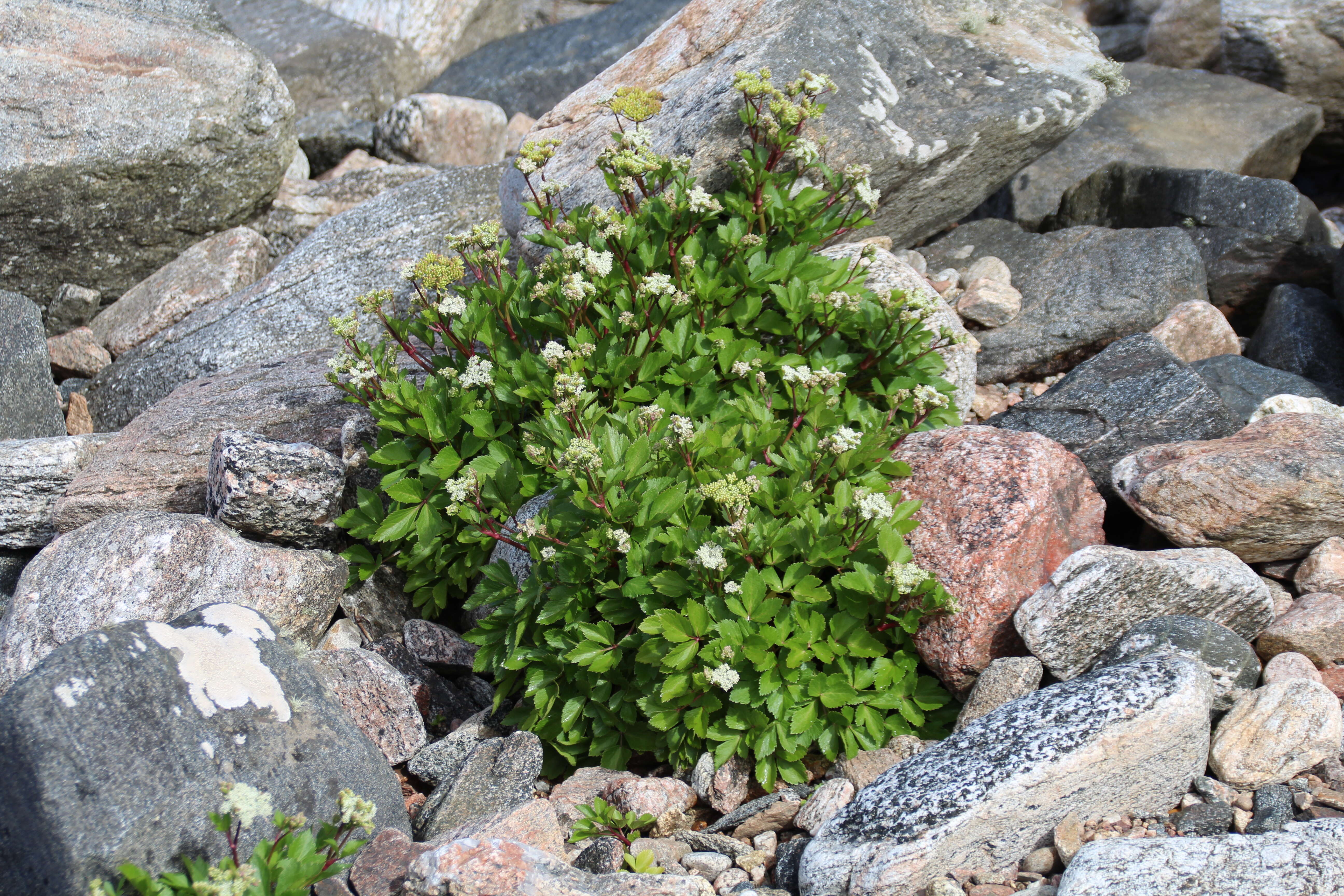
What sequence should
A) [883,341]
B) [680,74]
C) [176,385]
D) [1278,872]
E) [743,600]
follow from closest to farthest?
[1278,872] → [743,600] → [883,341] → [680,74] → [176,385]

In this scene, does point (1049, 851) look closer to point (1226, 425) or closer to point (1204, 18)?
point (1226, 425)

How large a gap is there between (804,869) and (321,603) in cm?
266

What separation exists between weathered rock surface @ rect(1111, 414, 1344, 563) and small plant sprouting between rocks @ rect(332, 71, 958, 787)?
977mm

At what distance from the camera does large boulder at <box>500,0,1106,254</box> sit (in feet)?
18.3

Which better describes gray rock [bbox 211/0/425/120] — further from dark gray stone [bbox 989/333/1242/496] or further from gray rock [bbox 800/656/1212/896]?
gray rock [bbox 800/656/1212/896]

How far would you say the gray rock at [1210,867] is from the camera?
93.0 inches

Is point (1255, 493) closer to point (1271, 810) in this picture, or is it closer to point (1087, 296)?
point (1271, 810)

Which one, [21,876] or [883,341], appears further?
[883,341]

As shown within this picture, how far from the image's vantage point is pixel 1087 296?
6152mm

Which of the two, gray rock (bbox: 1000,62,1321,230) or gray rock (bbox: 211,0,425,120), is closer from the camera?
gray rock (bbox: 1000,62,1321,230)

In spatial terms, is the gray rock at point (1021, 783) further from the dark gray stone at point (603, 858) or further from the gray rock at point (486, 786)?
the gray rock at point (486, 786)

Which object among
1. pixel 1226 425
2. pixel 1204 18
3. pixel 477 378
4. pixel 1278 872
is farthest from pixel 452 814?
pixel 1204 18

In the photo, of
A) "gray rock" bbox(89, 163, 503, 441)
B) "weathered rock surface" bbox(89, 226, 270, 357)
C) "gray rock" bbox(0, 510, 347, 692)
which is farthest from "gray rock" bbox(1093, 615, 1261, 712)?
"weathered rock surface" bbox(89, 226, 270, 357)

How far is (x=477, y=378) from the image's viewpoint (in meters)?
4.04
